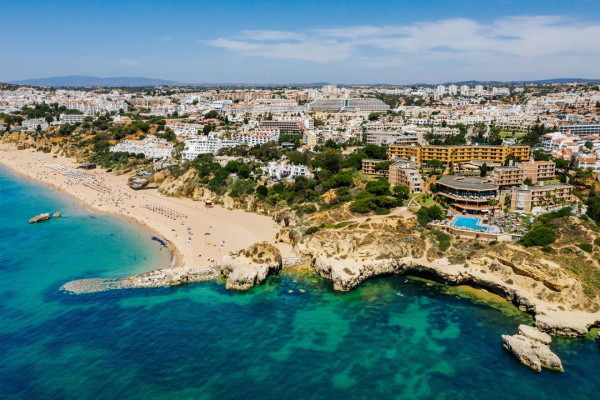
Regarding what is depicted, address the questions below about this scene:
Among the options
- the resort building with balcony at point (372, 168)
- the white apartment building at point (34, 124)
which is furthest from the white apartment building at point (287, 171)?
the white apartment building at point (34, 124)

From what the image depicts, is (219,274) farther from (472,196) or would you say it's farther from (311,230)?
(472,196)

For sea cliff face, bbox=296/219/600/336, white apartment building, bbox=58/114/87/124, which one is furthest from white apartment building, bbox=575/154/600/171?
white apartment building, bbox=58/114/87/124

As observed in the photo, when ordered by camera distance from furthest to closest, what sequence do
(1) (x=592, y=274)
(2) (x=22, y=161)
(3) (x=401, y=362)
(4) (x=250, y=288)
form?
1. (2) (x=22, y=161)
2. (4) (x=250, y=288)
3. (1) (x=592, y=274)
4. (3) (x=401, y=362)

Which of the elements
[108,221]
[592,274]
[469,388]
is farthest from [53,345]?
[592,274]

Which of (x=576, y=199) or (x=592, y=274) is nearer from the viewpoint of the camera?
(x=592, y=274)

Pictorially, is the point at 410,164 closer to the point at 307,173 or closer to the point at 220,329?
the point at 307,173

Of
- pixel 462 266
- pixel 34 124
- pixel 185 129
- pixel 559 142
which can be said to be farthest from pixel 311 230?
pixel 34 124
